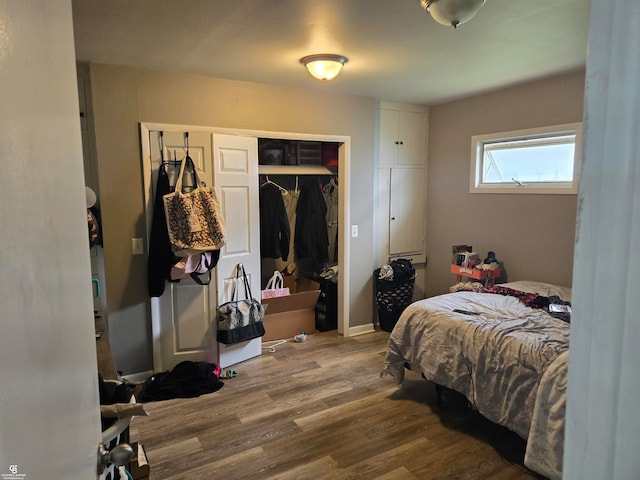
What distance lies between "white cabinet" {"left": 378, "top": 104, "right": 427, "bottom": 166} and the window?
64 centimetres

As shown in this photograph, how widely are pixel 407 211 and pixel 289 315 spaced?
179cm

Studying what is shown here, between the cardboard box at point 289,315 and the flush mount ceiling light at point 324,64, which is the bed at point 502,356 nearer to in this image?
the cardboard box at point 289,315

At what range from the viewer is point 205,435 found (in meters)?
2.63

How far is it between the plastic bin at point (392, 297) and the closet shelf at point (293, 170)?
1332mm

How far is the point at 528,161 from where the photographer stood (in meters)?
3.88

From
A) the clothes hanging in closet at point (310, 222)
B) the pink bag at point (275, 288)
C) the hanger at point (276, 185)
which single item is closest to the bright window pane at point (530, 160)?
the clothes hanging in closet at point (310, 222)

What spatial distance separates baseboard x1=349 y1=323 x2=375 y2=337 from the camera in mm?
4426

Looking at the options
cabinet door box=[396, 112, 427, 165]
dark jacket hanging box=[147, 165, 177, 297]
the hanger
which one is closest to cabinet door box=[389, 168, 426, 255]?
cabinet door box=[396, 112, 427, 165]

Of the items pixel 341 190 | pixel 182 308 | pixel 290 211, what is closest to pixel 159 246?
pixel 182 308

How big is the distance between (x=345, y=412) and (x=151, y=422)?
51.8 inches

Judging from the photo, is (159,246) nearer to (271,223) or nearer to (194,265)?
(194,265)

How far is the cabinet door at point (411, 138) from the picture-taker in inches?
180

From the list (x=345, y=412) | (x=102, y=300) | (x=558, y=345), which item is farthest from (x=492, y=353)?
(x=102, y=300)

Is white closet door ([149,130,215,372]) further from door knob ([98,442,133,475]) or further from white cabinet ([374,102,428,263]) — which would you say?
door knob ([98,442,133,475])
